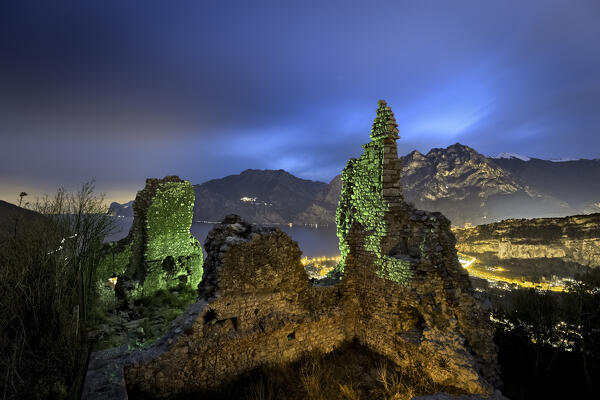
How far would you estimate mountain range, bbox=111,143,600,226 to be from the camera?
10594cm

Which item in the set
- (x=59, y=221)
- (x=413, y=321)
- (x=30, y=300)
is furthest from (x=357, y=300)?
(x=59, y=221)

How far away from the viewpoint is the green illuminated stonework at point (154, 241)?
13.6 m

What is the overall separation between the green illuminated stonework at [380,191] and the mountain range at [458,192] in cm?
8188

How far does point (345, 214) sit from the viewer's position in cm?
869

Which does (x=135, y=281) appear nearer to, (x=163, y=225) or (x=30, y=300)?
(x=163, y=225)

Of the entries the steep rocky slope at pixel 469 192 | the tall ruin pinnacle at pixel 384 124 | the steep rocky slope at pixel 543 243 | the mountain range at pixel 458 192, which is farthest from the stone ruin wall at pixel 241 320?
the steep rocky slope at pixel 469 192

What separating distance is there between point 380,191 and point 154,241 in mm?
11878

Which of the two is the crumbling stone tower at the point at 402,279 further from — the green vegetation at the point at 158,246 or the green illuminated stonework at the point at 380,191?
the green vegetation at the point at 158,246

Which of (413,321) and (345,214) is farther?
(345,214)

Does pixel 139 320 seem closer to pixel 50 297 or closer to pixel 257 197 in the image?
pixel 50 297

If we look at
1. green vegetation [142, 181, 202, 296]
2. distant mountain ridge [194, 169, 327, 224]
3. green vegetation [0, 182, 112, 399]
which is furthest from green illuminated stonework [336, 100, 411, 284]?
distant mountain ridge [194, 169, 327, 224]

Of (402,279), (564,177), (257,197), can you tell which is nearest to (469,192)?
(564,177)

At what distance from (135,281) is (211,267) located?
9379 millimetres

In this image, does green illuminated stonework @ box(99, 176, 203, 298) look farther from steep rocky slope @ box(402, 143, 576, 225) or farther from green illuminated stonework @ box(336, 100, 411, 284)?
steep rocky slope @ box(402, 143, 576, 225)
